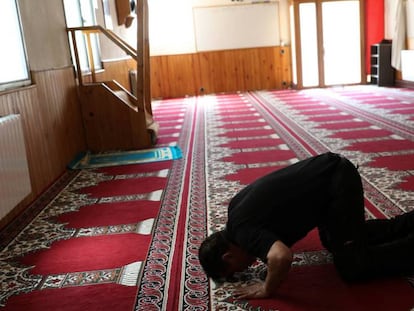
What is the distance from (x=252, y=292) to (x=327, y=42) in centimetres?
959

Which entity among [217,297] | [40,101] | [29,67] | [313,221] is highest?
[29,67]

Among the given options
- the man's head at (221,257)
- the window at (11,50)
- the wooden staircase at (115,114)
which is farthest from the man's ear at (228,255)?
the wooden staircase at (115,114)

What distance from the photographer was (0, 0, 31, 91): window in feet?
11.3

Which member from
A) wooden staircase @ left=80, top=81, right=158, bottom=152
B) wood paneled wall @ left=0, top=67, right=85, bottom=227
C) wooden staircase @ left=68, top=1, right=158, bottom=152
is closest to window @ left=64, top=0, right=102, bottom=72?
wooden staircase @ left=68, top=1, right=158, bottom=152

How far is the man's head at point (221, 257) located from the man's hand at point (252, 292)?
0.30ft

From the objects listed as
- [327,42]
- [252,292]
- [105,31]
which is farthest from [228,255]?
[327,42]

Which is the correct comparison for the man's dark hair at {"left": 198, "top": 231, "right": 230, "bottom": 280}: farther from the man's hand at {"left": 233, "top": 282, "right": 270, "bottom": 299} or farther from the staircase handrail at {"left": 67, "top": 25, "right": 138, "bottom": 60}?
the staircase handrail at {"left": 67, "top": 25, "right": 138, "bottom": 60}

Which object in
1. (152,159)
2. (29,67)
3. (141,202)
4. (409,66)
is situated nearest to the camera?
(141,202)

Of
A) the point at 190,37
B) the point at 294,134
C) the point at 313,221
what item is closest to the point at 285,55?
the point at 190,37

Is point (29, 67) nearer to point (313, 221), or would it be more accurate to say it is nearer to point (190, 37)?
point (313, 221)

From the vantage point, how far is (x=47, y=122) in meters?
4.05

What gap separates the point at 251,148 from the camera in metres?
4.73

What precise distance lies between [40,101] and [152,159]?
121 centimetres

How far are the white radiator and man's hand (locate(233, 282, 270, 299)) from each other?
158 cm
